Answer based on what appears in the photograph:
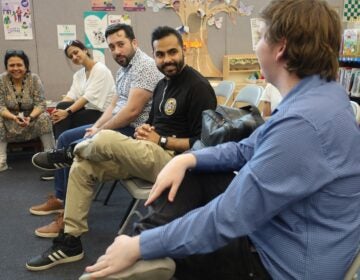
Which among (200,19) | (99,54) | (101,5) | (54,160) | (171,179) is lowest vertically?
(54,160)

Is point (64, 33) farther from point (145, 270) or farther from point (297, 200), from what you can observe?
point (297, 200)

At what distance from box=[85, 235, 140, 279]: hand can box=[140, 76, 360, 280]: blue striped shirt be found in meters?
0.02

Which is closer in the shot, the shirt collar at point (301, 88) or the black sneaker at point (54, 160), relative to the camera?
the shirt collar at point (301, 88)

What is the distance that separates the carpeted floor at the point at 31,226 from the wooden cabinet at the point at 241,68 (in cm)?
238

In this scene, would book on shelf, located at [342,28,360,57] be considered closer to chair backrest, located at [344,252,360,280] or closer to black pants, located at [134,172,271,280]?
black pants, located at [134,172,271,280]

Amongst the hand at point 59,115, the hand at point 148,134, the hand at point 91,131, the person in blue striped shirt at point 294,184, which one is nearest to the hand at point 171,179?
the person in blue striped shirt at point 294,184

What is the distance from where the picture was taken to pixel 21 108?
375 cm

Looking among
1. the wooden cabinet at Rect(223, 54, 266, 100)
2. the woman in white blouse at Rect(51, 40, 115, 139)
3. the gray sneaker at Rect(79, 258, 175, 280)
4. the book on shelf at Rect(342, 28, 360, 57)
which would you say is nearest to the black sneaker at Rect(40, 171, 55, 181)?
the woman in white blouse at Rect(51, 40, 115, 139)

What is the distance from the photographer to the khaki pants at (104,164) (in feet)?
5.83

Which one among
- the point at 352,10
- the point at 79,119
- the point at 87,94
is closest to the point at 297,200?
the point at 87,94

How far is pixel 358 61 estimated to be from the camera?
3988mm

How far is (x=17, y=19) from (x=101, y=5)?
94 centimetres

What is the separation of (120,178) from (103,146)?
0.27 metres

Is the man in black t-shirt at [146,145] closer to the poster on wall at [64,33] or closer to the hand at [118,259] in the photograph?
the hand at [118,259]
